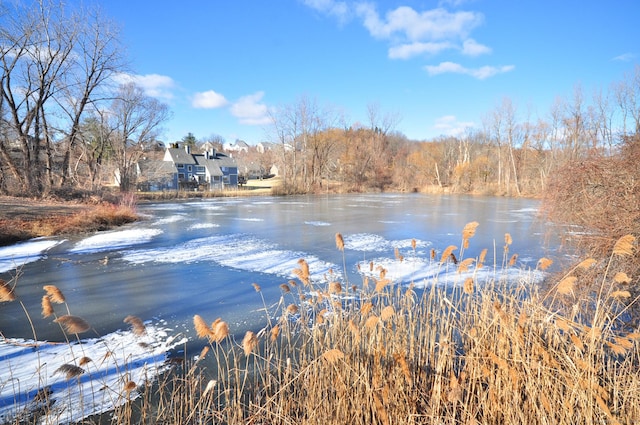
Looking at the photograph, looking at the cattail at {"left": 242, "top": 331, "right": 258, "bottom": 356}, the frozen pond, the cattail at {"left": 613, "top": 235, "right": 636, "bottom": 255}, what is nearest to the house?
the frozen pond

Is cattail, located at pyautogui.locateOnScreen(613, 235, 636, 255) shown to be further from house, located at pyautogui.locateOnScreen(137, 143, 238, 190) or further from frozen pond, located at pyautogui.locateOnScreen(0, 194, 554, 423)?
house, located at pyautogui.locateOnScreen(137, 143, 238, 190)

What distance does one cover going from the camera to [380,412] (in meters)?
2.18

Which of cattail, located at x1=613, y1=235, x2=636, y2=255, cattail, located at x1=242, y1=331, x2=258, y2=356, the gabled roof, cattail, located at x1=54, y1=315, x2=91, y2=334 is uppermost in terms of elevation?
the gabled roof

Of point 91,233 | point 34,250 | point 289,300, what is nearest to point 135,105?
point 91,233

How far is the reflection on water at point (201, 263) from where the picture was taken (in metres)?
5.42

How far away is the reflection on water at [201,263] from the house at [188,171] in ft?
113

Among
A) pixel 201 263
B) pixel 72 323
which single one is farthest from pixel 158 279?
pixel 72 323

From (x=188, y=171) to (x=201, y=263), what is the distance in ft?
180

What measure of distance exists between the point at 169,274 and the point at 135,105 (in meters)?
31.7

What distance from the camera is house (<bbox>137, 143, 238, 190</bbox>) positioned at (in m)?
46.1

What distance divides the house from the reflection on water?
34.5 metres

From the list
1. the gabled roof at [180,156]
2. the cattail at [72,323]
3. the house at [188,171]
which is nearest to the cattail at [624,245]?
the cattail at [72,323]

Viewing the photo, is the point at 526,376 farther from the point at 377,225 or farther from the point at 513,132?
the point at 513,132

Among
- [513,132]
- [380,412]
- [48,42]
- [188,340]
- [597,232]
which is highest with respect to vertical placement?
[48,42]
